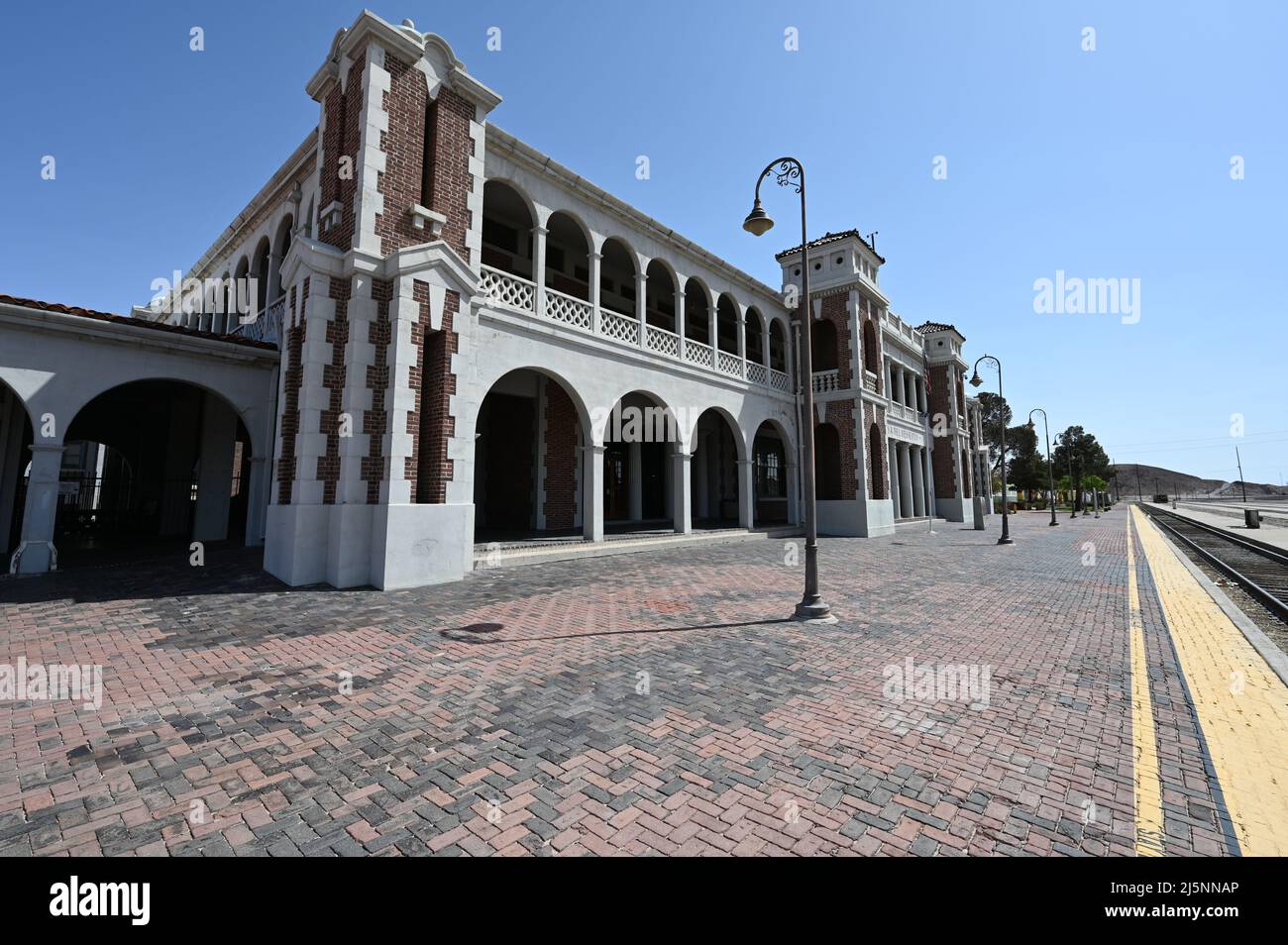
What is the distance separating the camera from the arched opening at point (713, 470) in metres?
23.5

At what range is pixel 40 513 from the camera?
29.7 ft

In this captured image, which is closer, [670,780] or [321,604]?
[670,780]

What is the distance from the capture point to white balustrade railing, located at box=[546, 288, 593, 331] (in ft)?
40.7

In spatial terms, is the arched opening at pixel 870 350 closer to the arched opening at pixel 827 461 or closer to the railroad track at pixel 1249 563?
the arched opening at pixel 827 461

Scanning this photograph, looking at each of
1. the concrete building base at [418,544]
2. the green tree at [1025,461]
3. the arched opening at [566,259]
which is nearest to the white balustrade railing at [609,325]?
the arched opening at [566,259]

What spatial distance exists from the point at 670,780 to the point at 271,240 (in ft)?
56.4

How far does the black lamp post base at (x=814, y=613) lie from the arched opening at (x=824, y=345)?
16522mm

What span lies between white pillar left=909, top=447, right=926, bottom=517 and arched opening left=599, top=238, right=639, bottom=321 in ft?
64.0

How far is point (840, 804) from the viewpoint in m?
2.72

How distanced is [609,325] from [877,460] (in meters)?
13.6

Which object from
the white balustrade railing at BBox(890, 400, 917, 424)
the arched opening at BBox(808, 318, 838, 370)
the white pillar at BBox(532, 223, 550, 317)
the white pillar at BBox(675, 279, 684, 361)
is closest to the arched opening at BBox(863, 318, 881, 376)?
the arched opening at BBox(808, 318, 838, 370)

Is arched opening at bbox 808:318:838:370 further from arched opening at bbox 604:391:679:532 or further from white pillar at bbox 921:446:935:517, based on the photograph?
white pillar at bbox 921:446:935:517
